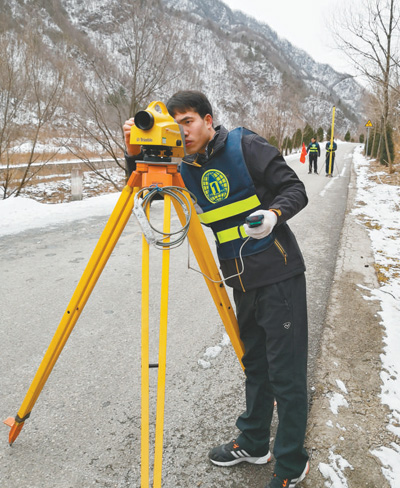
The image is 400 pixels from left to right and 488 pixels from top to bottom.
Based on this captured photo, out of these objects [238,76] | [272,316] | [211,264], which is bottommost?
[272,316]

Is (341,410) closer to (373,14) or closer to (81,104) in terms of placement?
(81,104)

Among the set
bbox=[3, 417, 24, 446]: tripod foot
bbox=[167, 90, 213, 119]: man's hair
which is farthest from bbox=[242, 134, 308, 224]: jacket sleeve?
bbox=[3, 417, 24, 446]: tripod foot

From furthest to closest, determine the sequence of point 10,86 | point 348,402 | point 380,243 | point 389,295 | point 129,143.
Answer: point 10,86 → point 380,243 → point 389,295 → point 348,402 → point 129,143

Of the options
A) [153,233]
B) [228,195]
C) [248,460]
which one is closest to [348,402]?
[248,460]

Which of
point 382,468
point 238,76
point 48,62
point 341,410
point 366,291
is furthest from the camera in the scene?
point 238,76

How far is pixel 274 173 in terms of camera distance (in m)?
1.55

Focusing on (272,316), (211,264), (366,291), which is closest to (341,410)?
(272,316)

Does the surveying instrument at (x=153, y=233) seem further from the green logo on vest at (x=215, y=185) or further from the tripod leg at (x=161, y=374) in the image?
the green logo on vest at (x=215, y=185)

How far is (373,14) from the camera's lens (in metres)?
11.6

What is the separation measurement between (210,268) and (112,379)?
52.2 inches

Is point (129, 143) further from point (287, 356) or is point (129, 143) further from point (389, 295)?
point (389, 295)

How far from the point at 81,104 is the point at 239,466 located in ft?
40.3

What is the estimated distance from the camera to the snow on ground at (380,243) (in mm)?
1792

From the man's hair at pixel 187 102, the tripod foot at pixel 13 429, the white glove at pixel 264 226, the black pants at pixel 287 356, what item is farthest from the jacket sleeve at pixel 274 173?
the tripod foot at pixel 13 429
